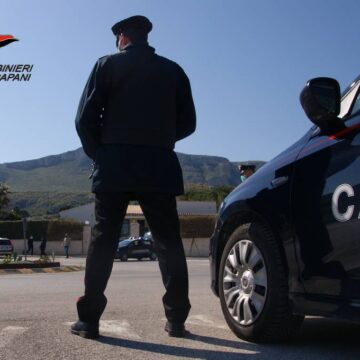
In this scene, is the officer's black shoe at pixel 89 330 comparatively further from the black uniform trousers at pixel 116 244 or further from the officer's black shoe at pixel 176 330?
the officer's black shoe at pixel 176 330

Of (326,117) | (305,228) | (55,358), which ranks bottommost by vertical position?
(55,358)

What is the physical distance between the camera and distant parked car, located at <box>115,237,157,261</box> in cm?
3556

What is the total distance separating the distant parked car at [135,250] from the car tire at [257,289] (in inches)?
1255

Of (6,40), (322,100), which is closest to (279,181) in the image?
(322,100)

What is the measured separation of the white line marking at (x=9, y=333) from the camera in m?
3.75

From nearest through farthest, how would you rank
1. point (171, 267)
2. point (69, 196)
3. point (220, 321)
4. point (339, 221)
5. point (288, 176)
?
point (339, 221) → point (288, 176) → point (171, 267) → point (220, 321) → point (69, 196)

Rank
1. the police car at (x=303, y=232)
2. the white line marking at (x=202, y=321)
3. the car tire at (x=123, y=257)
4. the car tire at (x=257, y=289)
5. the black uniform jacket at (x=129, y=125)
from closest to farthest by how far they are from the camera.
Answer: the police car at (x=303, y=232) → the car tire at (x=257, y=289) → the black uniform jacket at (x=129, y=125) → the white line marking at (x=202, y=321) → the car tire at (x=123, y=257)

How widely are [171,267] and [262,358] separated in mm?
869

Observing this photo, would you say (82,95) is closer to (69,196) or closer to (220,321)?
(220,321)

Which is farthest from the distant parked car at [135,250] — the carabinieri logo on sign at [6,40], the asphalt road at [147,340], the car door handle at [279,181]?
the car door handle at [279,181]

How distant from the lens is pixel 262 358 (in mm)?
3275

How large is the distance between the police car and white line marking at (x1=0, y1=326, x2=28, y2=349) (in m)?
1.34

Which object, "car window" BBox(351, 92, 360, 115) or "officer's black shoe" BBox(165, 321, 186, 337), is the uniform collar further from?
"officer's black shoe" BBox(165, 321, 186, 337)

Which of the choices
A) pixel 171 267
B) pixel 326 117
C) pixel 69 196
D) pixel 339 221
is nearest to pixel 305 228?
pixel 339 221
